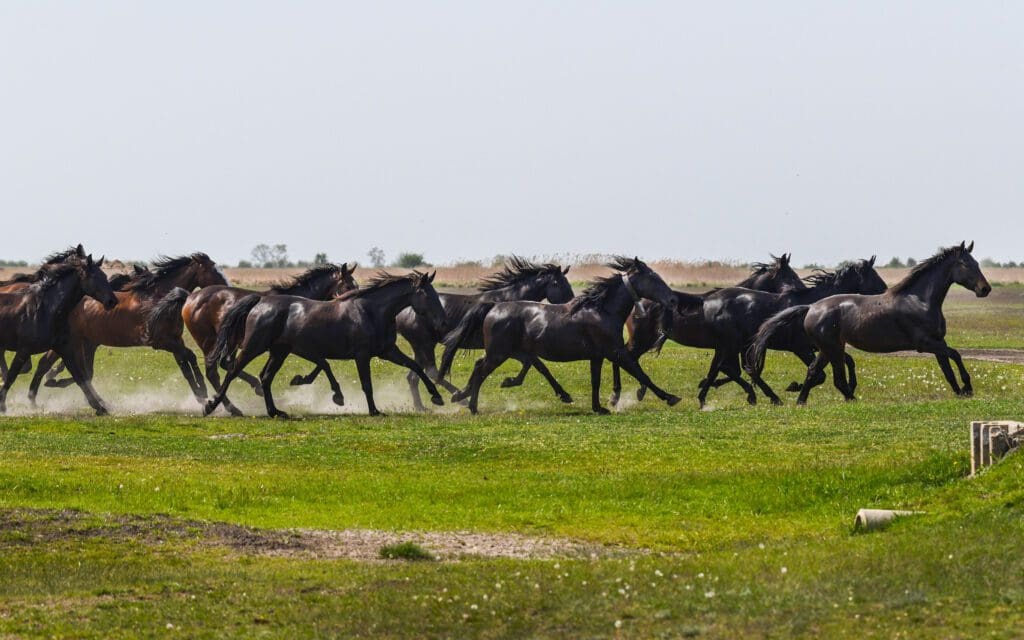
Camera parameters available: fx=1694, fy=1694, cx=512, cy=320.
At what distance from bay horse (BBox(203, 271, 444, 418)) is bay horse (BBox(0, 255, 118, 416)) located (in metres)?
2.18

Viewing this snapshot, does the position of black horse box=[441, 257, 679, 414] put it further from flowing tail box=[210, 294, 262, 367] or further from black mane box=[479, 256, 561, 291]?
flowing tail box=[210, 294, 262, 367]

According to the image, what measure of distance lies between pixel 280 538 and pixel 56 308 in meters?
13.7

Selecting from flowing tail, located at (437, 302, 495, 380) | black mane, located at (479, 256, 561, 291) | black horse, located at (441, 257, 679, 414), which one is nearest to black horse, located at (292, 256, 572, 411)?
black mane, located at (479, 256, 561, 291)

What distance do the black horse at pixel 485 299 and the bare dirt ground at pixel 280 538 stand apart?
1387 cm

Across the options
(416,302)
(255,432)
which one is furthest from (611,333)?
(255,432)

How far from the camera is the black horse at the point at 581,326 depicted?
27406mm

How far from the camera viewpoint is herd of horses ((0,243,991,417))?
27000mm

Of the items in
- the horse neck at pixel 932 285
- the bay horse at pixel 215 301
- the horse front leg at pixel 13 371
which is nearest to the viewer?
the horse neck at pixel 932 285

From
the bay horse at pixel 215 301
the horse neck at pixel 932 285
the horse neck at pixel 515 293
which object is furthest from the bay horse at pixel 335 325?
the horse neck at pixel 932 285

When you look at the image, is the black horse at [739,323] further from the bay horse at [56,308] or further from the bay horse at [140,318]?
the bay horse at [56,308]

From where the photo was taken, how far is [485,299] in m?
30.8

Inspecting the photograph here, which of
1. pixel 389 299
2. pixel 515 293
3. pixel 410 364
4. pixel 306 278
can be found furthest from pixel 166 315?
pixel 515 293

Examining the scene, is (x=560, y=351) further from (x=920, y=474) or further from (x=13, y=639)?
(x=13, y=639)

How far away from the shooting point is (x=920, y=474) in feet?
55.9
